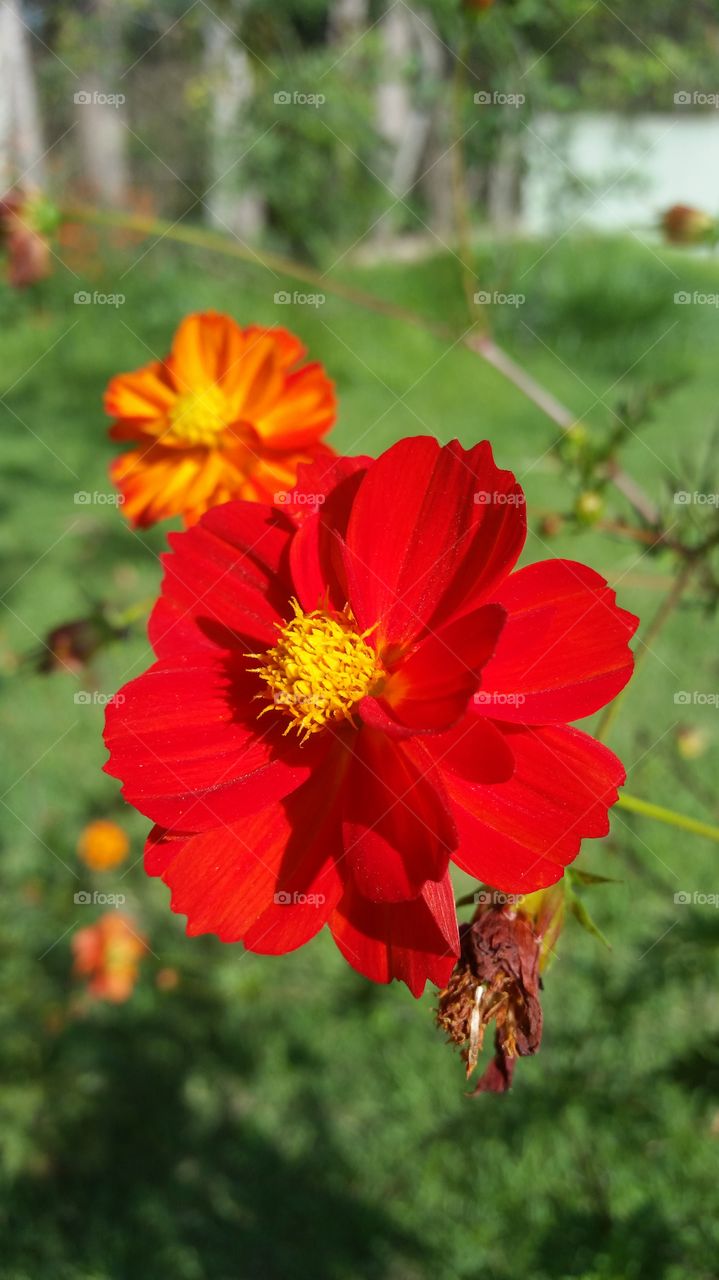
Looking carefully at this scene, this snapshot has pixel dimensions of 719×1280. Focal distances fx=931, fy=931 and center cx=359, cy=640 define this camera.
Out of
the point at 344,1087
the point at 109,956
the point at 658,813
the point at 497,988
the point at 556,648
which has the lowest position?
the point at 344,1087

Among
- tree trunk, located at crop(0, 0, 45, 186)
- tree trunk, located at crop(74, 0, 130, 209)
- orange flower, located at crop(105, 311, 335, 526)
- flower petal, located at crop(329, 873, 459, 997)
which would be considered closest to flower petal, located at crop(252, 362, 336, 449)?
orange flower, located at crop(105, 311, 335, 526)

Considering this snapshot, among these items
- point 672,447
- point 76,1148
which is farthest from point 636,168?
point 76,1148

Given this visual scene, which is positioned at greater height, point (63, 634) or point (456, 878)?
point (63, 634)

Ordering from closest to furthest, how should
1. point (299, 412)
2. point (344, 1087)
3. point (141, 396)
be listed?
point (299, 412) → point (141, 396) → point (344, 1087)

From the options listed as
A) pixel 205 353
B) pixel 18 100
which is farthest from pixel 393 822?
pixel 18 100

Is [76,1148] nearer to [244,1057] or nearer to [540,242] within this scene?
[244,1057]

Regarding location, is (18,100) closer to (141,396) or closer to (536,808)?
(141,396)

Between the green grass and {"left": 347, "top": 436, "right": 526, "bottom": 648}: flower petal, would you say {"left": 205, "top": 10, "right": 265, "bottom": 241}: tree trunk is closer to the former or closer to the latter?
the green grass
